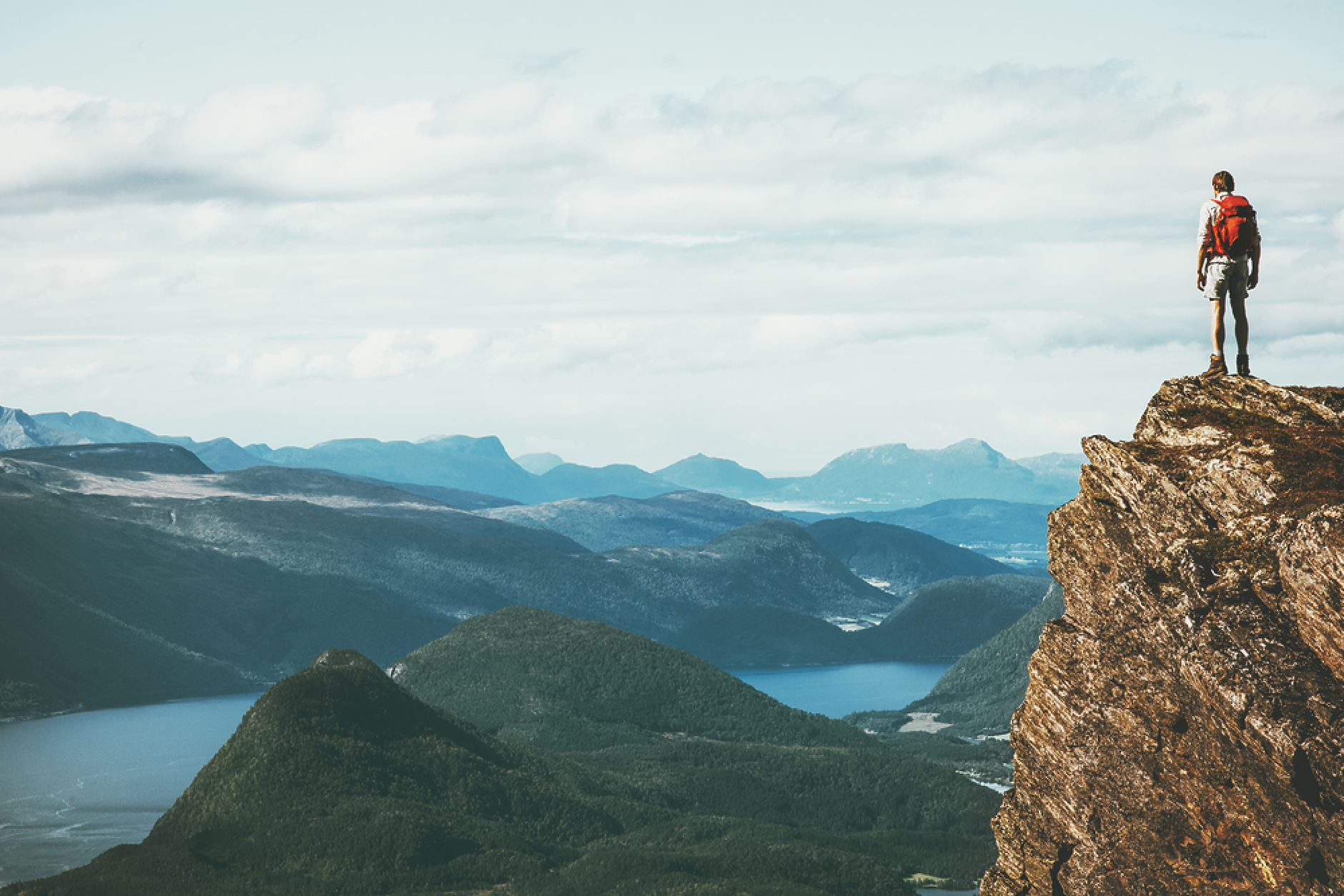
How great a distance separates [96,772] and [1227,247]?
399 feet

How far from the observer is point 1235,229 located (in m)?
25.7

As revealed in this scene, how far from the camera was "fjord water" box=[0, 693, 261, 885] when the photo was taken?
92.6 m

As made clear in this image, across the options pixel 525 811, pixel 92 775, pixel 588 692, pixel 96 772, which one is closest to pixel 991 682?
pixel 588 692

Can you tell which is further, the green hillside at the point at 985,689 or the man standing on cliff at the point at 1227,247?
the green hillside at the point at 985,689

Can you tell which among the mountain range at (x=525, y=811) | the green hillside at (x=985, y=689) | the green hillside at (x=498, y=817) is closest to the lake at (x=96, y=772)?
the green hillside at (x=985, y=689)

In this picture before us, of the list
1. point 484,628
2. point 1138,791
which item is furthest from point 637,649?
point 1138,791

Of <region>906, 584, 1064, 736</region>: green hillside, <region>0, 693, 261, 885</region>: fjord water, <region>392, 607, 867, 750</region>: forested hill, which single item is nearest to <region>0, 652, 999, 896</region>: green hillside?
<region>392, 607, 867, 750</region>: forested hill

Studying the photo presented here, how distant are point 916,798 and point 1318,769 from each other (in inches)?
3112

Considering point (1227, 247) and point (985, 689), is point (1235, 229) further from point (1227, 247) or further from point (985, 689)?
point (985, 689)

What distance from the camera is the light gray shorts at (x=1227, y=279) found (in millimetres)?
25953

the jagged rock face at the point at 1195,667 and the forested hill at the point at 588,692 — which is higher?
the jagged rock face at the point at 1195,667

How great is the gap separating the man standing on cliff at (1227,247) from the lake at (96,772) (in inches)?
3294

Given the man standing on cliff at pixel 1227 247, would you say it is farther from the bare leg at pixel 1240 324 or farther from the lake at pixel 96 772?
the lake at pixel 96 772

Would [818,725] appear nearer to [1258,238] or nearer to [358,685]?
[358,685]
